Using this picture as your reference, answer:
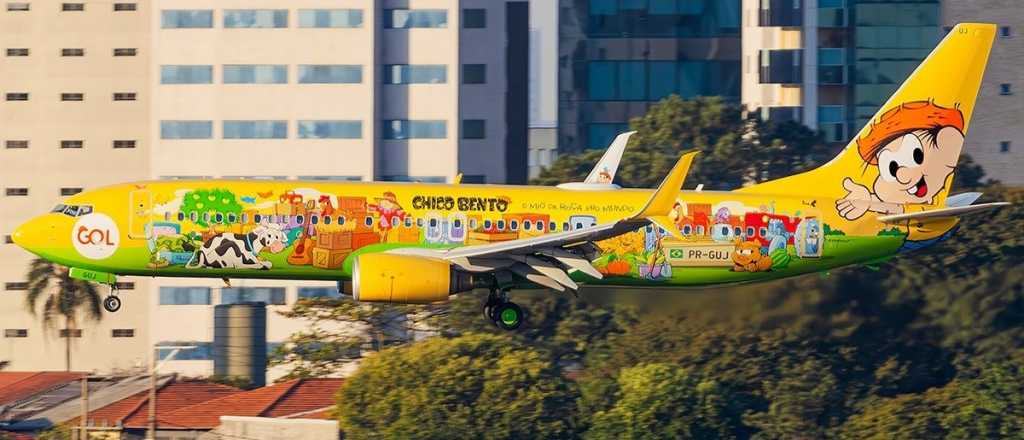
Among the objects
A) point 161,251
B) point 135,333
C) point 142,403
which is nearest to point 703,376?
point 142,403

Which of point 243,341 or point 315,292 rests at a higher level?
point 315,292

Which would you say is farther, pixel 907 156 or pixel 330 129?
pixel 330 129

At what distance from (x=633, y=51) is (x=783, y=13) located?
14077 mm

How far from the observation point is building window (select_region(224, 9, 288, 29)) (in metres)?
113

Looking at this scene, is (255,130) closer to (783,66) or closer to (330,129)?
(330,129)

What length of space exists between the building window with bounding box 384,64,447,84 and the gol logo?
71.2m

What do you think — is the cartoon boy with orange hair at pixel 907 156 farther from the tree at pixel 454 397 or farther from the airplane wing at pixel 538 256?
the tree at pixel 454 397

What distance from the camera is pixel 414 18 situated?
374 feet

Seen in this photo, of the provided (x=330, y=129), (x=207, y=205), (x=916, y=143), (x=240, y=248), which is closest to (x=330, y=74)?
(x=330, y=129)

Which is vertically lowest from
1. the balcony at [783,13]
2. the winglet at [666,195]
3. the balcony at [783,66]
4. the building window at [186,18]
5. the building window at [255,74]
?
the winglet at [666,195]

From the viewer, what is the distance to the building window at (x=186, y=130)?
11294 cm

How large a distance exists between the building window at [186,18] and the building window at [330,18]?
6.44 meters

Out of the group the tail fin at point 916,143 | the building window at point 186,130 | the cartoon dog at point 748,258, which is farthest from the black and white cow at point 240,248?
the building window at point 186,130

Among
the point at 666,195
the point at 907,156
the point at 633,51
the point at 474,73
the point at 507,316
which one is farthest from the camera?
the point at 633,51
